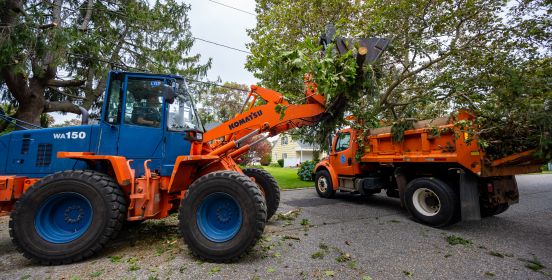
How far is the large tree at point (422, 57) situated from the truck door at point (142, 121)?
1.86 m

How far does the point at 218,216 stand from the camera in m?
3.94

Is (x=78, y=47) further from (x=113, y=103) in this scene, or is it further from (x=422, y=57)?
(x=422, y=57)

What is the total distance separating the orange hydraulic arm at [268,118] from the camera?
4711mm

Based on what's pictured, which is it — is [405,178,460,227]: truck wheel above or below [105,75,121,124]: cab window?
below

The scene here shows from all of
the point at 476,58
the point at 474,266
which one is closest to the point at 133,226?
the point at 474,266

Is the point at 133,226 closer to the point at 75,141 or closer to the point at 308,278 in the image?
the point at 75,141

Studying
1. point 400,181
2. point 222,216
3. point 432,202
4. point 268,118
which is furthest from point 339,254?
point 400,181

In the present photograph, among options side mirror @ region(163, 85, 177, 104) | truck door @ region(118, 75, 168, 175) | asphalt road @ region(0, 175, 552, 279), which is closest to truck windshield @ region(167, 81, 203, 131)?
truck door @ region(118, 75, 168, 175)

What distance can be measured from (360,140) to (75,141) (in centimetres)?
661

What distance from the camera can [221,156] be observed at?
15.5ft

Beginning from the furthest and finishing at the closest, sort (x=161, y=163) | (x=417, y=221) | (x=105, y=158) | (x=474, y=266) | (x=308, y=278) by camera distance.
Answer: (x=417, y=221)
(x=161, y=163)
(x=105, y=158)
(x=474, y=266)
(x=308, y=278)

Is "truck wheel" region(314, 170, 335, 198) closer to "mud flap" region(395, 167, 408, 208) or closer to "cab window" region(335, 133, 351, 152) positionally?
"cab window" region(335, 133, 351, 152)

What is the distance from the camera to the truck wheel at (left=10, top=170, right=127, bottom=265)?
357cm

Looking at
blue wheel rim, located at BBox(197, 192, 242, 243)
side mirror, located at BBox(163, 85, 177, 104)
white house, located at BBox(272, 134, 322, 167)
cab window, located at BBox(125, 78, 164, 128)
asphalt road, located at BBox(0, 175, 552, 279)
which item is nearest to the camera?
asphalt road, located at BBox(0, 175, 552, 279)
